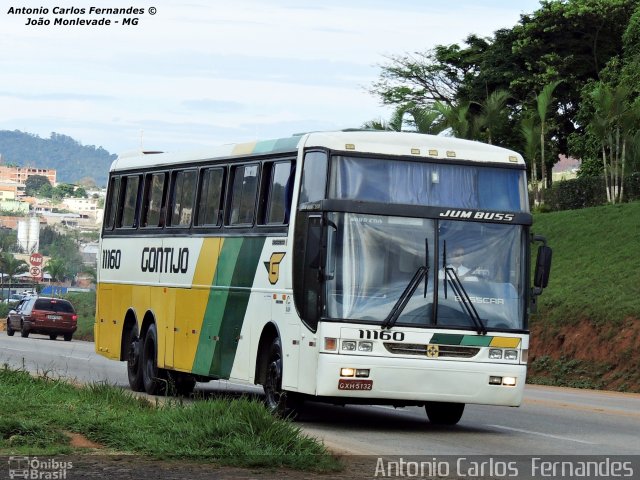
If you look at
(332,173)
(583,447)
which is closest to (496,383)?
(583,447)

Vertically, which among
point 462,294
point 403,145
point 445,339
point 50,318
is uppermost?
point 403,145

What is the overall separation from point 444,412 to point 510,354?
188 cm

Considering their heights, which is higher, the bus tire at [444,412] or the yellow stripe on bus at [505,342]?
the yellow stripe on bus at [505,342]

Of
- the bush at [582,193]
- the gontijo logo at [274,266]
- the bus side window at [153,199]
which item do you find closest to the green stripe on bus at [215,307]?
the gontijo logo at [274,266]

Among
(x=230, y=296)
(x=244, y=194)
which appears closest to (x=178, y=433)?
(x=230, y=296)

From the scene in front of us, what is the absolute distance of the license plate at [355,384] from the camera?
16.3 meters

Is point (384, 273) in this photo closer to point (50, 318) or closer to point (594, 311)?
point (594, 311)

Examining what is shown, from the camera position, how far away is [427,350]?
652 inches

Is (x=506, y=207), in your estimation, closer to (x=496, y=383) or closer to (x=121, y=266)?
(x=496, y=383)

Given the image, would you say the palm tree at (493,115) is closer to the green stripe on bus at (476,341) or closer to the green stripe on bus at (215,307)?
the green stripe on bus at (215,307)

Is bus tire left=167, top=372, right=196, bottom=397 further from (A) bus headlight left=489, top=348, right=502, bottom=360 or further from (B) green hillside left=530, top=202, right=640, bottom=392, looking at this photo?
(B) green hillside left=530, top=202, right=640, bottom=392

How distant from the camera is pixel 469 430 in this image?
693 inches

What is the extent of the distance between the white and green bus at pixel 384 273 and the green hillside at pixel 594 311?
48.4ft

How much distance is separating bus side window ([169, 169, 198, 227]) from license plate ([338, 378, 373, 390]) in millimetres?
5588
